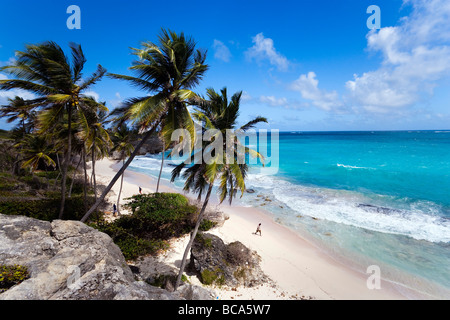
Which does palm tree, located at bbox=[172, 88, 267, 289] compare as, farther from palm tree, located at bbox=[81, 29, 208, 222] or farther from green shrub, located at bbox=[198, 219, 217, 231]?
green shrub, located at bbox=[198, 219, 217, 231]

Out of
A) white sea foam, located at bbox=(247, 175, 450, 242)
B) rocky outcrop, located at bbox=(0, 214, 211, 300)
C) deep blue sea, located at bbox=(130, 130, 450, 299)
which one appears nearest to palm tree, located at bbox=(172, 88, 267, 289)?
rocky outcrop, located at bbox=(0, 214, 211, 300)

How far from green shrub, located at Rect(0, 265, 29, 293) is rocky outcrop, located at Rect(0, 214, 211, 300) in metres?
0.13

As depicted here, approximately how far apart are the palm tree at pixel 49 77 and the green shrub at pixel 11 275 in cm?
643

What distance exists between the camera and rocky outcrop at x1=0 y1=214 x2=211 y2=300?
3.84m

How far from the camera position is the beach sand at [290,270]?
36.2 ft

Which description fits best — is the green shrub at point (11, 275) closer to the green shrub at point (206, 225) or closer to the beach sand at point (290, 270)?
the beach sand at point (290, 270)

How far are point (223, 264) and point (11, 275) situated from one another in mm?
9178

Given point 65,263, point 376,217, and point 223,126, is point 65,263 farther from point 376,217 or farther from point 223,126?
point 376,217

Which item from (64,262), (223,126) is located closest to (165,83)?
(223,126)

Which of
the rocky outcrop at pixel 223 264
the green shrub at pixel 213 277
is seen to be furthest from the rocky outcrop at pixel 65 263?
the rocky outcrop at pixel 223 264

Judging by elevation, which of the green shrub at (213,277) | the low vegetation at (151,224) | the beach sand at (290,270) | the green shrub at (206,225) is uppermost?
the low vegetation at (151,224)

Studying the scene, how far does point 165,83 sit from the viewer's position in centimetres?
857
